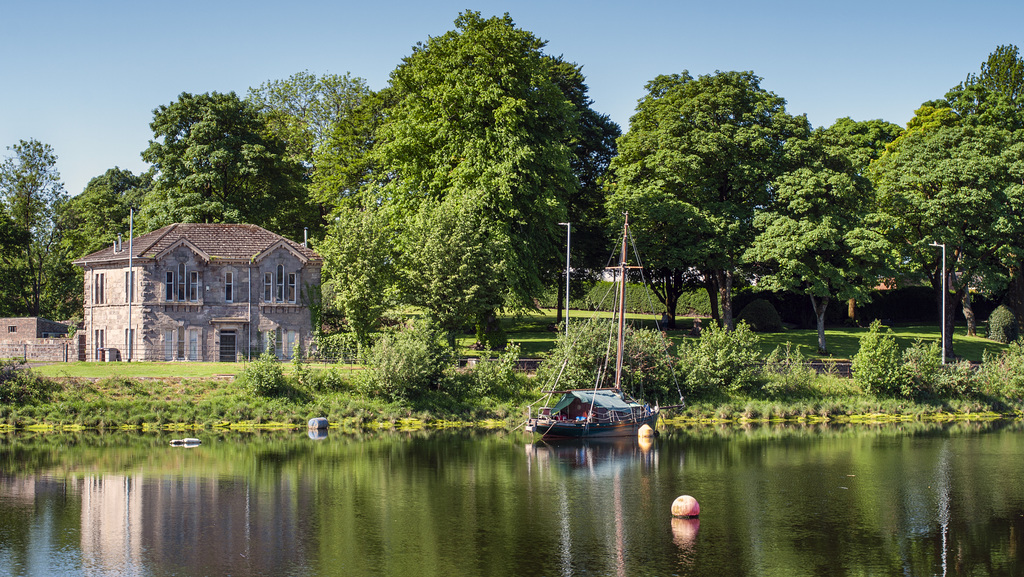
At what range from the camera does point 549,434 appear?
47.5m

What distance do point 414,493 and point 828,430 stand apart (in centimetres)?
2732

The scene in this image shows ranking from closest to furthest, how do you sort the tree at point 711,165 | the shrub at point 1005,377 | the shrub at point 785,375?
the shrub at point 785,375 → the shrub at point 1005,377 → the tree at point 711,165

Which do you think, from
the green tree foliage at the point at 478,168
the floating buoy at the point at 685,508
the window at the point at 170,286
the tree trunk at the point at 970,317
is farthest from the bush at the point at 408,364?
the tree trunk at the point at 970,317

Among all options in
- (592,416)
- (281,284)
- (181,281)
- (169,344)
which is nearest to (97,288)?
(181,281)

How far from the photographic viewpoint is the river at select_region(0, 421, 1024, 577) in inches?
936

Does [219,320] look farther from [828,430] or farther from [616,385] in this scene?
[828,430]

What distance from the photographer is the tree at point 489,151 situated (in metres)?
58.5

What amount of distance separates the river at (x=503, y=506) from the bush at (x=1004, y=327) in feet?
112

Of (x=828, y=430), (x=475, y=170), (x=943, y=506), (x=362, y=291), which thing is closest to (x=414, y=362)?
(x=362, y=291)

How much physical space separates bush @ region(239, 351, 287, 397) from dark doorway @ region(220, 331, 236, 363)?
11.9 m

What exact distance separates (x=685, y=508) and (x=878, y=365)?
32131mm

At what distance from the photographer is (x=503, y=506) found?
30.2 meters

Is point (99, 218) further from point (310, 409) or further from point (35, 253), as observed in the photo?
point (310, 409)

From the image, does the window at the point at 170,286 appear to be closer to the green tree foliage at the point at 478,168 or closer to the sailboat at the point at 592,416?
the green tree foliage at the point at 478,168
